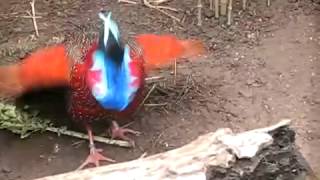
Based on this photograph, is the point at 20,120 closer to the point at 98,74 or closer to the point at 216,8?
the point at 98,74

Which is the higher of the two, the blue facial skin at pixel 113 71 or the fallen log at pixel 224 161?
the blue facial skin at pixel 113 71

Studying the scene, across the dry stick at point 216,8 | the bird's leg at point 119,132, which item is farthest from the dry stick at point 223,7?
the bird's leg at point 119,132

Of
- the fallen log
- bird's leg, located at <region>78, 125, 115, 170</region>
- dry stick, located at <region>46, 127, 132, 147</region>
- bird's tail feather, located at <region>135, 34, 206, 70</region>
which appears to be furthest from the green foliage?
the fallen log

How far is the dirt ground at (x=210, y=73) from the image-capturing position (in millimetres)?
3117

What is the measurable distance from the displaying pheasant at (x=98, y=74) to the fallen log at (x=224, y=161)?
57 cm

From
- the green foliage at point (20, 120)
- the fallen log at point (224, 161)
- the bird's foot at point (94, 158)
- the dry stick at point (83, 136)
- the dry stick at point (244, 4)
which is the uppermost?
the dry stick at point (244, 4)

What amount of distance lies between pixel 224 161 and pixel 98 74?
0.77 meters

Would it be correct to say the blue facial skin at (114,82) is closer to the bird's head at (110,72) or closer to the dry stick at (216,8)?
the bird's head at (110,72)

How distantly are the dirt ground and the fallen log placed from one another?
1.81ft

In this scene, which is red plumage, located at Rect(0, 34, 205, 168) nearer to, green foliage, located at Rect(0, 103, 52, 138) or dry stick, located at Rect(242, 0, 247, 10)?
green foliage, located at Rect(0, 103, 52, 138)

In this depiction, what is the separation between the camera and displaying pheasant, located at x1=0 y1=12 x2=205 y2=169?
9.46 ft

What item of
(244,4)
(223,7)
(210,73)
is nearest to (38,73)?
(210,73)

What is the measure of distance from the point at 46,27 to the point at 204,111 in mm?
922

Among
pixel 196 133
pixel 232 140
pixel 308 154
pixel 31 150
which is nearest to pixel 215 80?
pixel 196 133
